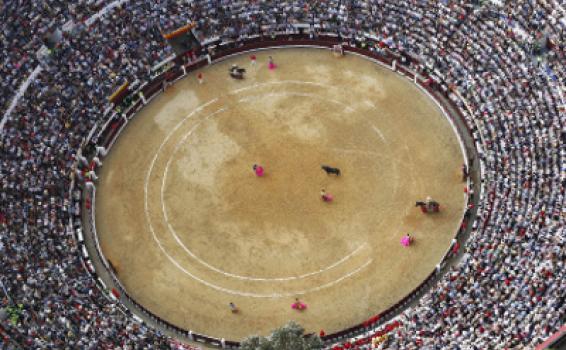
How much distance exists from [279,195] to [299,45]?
58.6 feet

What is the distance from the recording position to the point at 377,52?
8612 cm

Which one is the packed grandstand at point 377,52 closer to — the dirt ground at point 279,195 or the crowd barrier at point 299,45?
the crowd barrier at point 299,45

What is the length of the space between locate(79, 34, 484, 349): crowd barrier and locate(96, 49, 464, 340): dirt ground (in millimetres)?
818

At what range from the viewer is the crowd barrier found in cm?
7044

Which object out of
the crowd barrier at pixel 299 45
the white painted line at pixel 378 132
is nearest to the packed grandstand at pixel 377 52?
the crowd barrier at pixel 299 45

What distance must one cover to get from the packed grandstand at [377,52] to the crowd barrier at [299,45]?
499 mm

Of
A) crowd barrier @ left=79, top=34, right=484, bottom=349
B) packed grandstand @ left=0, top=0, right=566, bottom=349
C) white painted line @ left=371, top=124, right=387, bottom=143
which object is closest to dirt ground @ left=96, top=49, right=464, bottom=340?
white painted line @ left=371, top=124, right=387, bottom=143

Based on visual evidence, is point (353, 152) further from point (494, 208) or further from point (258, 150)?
point (494, 208)

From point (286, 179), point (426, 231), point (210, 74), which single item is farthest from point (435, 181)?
point (210, 74)

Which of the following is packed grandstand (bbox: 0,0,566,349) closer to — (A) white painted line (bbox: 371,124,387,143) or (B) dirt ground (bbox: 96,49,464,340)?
(B) dirt ground (bbox: 96,49,464,340)

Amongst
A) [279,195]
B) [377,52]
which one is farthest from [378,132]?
[279,195]

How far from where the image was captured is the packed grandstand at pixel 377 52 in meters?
65.5

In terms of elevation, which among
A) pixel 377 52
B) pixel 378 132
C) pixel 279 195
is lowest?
pixel 279 195

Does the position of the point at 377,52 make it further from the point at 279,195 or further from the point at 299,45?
the point at 279,195
